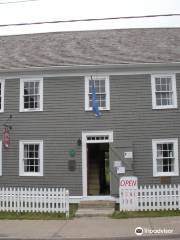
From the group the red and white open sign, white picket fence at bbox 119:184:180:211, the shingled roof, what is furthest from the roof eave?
white picket fence at bbox 119:184:180:211

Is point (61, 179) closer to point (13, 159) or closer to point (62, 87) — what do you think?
point (13, 159)

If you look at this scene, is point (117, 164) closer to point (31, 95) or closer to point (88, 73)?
point (88, 73)

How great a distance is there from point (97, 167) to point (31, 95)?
15.4 ft

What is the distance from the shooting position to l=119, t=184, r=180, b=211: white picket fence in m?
15.7

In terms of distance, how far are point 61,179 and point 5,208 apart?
3.40m

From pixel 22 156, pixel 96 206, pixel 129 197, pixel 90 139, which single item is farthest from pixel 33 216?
pixel 90 139

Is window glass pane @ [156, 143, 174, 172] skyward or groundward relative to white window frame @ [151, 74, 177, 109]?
groundward

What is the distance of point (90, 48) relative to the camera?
70.1 feet

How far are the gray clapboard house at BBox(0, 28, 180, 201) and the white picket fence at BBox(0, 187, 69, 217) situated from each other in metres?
2.84

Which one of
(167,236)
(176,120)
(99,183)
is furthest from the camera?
(99,183)

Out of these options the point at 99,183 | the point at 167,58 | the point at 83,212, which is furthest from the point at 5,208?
the point at 167,58

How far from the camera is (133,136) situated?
1891cm

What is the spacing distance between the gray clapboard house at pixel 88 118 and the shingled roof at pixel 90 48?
98 millimetres

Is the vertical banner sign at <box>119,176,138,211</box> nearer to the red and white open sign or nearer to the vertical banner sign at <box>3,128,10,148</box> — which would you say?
the red and white open sign
